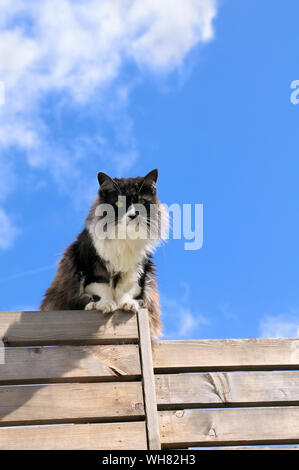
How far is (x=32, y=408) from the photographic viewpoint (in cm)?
326

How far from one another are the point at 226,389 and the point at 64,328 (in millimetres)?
1186

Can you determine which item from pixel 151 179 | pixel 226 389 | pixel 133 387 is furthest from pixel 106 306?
pixel 151 179

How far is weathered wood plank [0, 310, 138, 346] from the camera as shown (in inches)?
141

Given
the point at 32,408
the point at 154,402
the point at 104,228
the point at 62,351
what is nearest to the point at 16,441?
the point at 32,408

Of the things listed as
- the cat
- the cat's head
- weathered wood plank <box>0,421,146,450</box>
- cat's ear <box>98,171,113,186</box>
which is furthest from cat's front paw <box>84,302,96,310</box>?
cat's ear <box>98,171,113,186</box>

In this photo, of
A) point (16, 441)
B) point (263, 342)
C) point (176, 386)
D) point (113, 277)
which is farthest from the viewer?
point (113, 277)

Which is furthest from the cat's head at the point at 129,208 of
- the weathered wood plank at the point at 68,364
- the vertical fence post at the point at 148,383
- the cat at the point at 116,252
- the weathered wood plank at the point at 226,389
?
the weathered wood plank at the point at 226,389

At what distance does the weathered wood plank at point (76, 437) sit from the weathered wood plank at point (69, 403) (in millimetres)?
66

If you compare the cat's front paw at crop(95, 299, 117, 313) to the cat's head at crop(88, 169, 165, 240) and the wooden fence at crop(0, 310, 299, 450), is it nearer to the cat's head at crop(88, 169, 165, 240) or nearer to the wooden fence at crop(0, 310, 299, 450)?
the wooden fence at crop(0, 310, 299, 450)

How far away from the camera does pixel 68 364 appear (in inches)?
136

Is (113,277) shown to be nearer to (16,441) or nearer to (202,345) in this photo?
(202,345)

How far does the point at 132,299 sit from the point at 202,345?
634 mm

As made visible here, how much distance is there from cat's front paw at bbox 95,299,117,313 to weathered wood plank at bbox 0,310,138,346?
4cm

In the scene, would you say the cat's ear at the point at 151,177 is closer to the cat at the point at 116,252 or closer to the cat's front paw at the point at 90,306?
the cat at the point at 116,252
